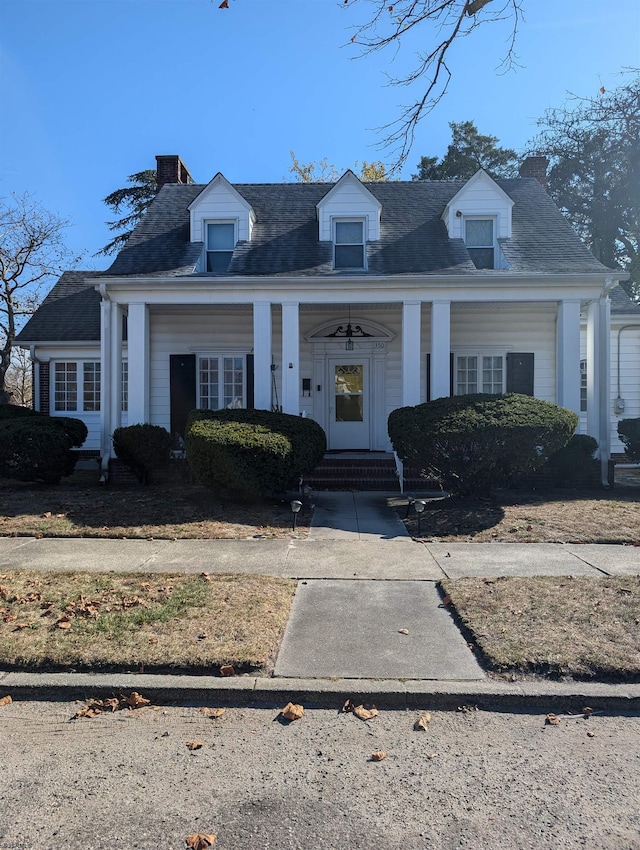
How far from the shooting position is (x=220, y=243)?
13.1m

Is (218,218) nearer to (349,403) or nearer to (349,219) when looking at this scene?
(349,219)

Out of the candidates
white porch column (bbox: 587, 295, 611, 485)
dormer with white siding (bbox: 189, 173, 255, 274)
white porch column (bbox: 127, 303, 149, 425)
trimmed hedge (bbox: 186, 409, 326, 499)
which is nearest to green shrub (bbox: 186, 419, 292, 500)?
trimmed hedge (bbox: 186, 409, 326, 499)

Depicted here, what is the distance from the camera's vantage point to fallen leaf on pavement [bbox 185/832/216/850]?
222 centimetres

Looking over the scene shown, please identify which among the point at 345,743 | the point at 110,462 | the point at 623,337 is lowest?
the point at 345,743

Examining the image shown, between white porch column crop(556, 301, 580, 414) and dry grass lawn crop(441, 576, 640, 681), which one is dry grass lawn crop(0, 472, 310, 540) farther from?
white porch column crop(556, 301, 580, 414)

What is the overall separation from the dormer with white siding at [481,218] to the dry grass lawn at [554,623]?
30.7 ft

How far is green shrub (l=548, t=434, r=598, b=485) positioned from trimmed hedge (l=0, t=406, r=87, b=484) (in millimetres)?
9421

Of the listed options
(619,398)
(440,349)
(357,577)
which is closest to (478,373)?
(440,349)

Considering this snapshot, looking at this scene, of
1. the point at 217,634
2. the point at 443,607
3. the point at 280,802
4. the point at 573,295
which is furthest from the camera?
the point at 573,295

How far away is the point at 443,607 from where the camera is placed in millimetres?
4781

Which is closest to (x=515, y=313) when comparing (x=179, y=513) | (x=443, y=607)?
(x=179, y=513)

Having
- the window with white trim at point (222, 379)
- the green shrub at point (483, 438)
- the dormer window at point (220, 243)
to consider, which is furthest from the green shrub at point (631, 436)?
the dormer window at point (220, 243)

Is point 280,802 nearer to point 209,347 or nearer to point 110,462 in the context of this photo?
point 110,462

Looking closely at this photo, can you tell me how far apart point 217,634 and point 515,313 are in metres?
11.8
